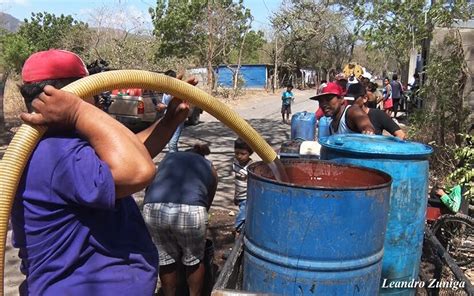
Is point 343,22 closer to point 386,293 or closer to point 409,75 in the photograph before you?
point 409,75

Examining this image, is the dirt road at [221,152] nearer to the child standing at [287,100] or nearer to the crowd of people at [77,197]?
the child standing at [287,100]

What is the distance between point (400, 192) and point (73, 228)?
210cm

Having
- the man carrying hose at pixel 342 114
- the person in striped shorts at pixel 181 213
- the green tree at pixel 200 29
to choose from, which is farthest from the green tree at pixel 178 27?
the person in striped shorts at pixel 181 213

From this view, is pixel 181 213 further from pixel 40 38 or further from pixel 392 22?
pixel 40 38

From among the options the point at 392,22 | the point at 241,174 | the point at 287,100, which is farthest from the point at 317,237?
the point at 392,22

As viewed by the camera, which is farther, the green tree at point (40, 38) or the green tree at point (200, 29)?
the green tree at point (200, 29)

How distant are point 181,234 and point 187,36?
28339 millimetres

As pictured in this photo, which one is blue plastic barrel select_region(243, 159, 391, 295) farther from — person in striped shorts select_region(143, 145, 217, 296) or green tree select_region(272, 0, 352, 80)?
green tree select_region(272, 0, 352, 80)

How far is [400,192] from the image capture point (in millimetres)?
3029

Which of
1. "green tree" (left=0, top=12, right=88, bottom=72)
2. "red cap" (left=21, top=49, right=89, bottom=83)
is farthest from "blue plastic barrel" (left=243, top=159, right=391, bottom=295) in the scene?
"green tree" (left=0, top=12, right=88, bottom=72)

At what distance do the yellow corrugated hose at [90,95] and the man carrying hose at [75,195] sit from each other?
0.15 feet

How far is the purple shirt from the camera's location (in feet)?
5.04

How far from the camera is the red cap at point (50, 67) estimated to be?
170cm

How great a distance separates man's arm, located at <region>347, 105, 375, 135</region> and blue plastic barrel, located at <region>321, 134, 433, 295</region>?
980 mm
